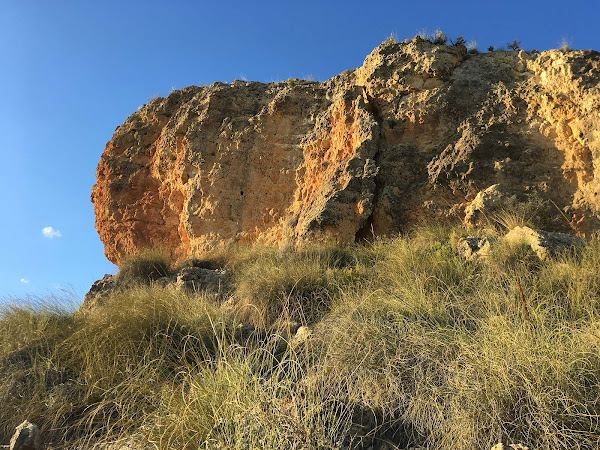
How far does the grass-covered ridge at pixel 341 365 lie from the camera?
2465mm

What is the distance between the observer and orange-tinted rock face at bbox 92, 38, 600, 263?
6859 mm

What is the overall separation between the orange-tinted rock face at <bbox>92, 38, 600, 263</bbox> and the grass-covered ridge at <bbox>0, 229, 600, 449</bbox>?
2.07m

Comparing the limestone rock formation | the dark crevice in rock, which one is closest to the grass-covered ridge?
the limestone rock formation

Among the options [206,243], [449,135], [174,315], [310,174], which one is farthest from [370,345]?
[206,243]

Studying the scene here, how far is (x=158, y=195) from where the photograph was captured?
10.8m

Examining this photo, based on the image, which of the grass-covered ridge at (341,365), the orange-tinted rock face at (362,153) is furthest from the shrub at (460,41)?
the grass-covered ridge at (341,365)

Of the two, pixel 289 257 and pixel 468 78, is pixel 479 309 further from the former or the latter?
pixel 468 78

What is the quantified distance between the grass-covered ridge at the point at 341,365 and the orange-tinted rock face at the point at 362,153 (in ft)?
6.78

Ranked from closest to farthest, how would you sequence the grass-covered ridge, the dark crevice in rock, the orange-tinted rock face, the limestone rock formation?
the grass-covered ridge < the limestone rock formation < the orange-tinted rock face < the dark crevice in rock

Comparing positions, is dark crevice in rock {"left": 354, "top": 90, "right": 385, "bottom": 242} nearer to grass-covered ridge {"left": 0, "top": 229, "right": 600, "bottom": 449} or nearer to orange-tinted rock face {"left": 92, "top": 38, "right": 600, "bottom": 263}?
orange-tinted rock face {"left": 92, "top": 38, "right": 600, "bottom": 263}

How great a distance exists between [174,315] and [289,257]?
261cm

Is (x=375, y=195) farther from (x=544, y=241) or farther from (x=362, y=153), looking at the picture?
(x=544, y=241)

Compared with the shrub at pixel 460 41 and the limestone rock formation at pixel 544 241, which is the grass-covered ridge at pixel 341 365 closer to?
the limestone rock formation at pixel 544 241

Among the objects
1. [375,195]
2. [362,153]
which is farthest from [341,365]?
[362,153]
